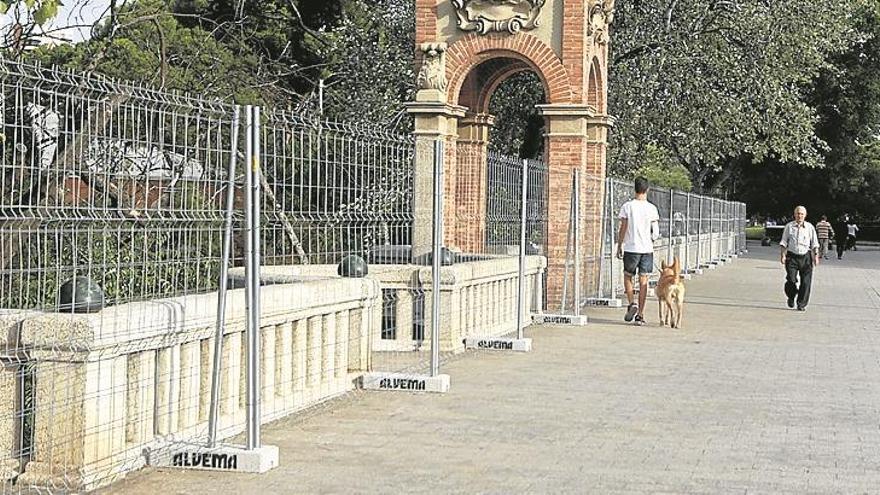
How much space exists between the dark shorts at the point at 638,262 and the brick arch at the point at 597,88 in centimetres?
439

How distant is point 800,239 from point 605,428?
12803mm

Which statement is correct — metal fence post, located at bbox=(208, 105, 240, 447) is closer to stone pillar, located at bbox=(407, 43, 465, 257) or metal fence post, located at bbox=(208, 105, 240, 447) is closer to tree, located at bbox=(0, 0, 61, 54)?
tree, located at bbox=(0, 0, 61, 54)

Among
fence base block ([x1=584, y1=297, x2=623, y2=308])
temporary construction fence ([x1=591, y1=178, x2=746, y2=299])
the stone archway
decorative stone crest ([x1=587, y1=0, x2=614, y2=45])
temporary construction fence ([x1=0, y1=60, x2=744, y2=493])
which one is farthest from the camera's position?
temporary construction fence ([x1=591, y1=178, x2=746, y2=299])

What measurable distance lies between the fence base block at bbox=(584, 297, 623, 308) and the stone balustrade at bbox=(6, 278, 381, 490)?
36.0ft


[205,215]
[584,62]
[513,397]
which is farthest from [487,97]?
[205,215]

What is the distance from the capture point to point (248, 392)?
25.3ft

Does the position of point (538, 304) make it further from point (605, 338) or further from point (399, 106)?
point (399, 106)

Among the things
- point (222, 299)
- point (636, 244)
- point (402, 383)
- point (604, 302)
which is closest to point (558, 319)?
point (636, 244)

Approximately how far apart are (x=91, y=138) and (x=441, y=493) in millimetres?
2674

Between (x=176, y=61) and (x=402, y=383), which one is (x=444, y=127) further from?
(x=402, y=383)

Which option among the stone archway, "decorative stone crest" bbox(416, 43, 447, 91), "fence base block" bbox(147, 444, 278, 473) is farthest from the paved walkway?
"decorative stone crest" bbox(416, 43, 447, 91)

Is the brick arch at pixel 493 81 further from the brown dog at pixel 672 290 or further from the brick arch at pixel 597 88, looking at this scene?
the brown dog at pixel 672 290

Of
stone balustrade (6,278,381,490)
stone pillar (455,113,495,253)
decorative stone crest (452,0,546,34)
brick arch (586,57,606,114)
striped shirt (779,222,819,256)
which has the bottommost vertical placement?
stone balustrade (6,278,381,490)

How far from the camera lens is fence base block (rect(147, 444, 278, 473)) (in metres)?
7.77
